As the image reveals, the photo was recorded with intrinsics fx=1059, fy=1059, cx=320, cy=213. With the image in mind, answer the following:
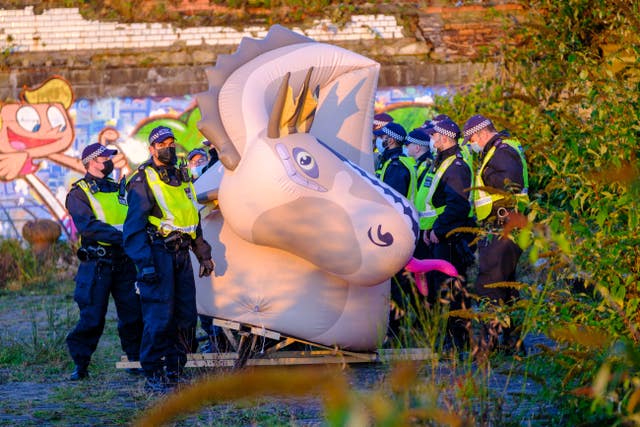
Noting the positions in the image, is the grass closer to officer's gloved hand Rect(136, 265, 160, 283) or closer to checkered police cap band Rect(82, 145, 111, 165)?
officer's gloved hand Rect(136, 265, 160, 283)

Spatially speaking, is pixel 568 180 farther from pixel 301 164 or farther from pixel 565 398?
pixel 301 164

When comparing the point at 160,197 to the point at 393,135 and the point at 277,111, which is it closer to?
the point at 277,111

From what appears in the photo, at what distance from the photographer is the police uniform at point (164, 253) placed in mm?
8398

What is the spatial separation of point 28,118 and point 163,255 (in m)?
12.3

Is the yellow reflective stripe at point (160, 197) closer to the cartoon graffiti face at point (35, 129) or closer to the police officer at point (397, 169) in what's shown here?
the police officer at point (397, 169)

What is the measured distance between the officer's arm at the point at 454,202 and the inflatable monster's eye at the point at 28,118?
11.4 m

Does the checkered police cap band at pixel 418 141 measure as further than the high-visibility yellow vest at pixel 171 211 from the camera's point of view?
Yes

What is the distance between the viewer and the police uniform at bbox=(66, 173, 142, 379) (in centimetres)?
926

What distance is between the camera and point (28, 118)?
64.8 feet

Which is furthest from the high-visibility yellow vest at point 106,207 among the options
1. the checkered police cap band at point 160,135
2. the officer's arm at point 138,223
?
the checkered police cap band at point 160,135

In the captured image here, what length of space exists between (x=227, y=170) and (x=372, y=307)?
1631 millimetres

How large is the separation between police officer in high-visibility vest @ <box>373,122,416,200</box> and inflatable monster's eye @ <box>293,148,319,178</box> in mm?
3041

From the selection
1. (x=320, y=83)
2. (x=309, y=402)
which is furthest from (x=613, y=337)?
(x=320, y=83)

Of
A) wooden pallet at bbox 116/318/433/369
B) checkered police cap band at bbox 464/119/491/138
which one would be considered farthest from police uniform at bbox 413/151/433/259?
wooden pallet at bbox 116/318/433/369
